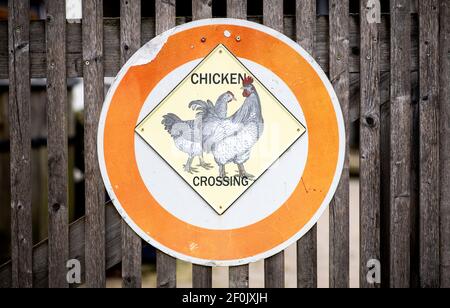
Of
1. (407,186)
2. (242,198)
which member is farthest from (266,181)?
(407,186)

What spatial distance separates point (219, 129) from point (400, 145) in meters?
0.92

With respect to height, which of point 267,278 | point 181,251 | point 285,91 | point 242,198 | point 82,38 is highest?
point 82,38

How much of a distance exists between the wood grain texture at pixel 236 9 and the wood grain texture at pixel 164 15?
0.90ft

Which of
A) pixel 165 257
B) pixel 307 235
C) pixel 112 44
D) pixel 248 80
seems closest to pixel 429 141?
pixel 307 235

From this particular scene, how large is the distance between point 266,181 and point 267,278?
19.7 inches

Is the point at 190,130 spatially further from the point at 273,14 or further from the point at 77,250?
the point at 77,250

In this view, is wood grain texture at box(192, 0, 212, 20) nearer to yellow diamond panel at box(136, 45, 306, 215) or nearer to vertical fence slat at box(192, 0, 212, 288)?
vertical fence slat at box(192, 0, 212, 288)

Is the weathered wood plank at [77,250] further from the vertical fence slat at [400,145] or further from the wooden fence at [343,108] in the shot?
the vertical fence slat at [400,145]

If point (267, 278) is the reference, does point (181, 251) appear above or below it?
above

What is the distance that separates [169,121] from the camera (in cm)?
228

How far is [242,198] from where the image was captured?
2.29m

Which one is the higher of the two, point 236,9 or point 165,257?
point 236,9

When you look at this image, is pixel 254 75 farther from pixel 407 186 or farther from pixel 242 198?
pixel 407 186

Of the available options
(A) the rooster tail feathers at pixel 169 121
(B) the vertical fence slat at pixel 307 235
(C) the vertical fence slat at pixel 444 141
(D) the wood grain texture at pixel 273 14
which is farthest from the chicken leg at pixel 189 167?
(C) the vertical fence slat at pixel 444 141
